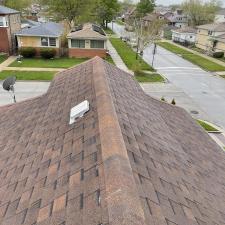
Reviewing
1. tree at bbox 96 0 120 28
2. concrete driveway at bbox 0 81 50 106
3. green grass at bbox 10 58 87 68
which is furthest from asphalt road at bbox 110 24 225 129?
tree at bbox 96 0 120 28

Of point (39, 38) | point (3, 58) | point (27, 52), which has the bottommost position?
point (3, 58)

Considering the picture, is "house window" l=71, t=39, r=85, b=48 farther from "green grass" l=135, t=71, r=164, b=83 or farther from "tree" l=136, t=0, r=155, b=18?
Result: "tree" l=136, t=0, r=155, b=18

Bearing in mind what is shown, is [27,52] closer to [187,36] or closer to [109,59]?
[109,59]

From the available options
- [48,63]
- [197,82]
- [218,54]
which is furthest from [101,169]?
[218,54]

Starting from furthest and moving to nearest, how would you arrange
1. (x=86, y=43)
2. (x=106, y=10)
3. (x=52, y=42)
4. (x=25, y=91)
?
(x=106, y=10) → (x=86, y=43) → (x=52, y=42) → (x=25, y=91)

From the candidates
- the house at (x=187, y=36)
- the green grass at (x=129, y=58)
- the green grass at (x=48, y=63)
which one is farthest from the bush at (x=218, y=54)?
the green grass at (x=48, y=63)
